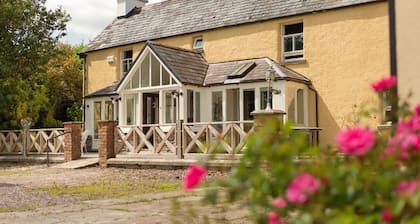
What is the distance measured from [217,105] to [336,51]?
4932mm

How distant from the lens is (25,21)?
75.2 feet

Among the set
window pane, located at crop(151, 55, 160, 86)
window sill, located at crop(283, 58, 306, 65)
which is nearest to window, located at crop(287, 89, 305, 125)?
window sill, located at crop(283, 58, 306, 65)

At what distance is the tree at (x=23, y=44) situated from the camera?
22125 millimetres

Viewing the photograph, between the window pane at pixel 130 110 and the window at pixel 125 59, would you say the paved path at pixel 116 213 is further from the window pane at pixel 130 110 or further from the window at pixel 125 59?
the window at pixel 125 59

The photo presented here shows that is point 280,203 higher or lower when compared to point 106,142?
higher

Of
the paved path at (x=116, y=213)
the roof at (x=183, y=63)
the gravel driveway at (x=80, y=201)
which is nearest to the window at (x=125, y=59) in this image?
the roof at (x=183, y=63)

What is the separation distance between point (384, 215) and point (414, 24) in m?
4.15

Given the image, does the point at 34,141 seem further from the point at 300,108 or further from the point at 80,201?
the point at 80,201

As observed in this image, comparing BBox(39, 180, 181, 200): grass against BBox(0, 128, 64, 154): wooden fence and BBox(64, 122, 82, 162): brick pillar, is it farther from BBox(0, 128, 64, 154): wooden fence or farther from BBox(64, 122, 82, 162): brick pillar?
BBox(0, 128, 64, 154): wooden fence

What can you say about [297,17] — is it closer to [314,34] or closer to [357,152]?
[314,34]

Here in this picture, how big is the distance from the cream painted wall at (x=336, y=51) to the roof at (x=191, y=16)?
336mm

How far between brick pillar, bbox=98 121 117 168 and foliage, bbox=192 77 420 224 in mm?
14842

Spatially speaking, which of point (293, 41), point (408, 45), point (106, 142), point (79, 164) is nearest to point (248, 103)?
point (293, 41)

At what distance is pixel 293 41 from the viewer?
19.3 meters
